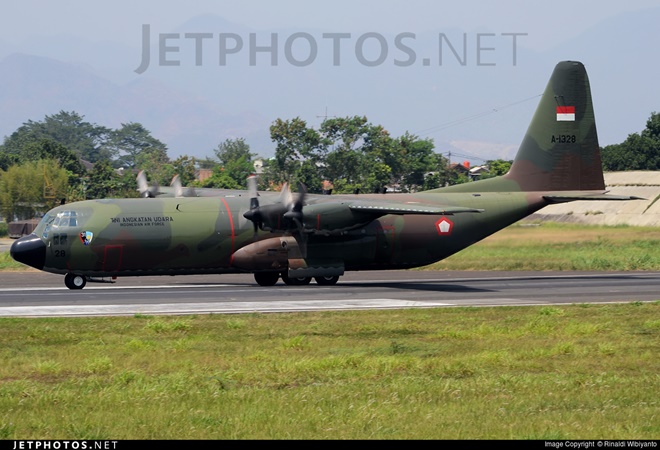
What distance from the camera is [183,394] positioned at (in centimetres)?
1455

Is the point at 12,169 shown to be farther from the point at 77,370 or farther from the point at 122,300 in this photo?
the point at 77,370

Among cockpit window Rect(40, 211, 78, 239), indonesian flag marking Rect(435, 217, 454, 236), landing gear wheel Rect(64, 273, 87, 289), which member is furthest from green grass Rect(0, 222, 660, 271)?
cockpit window Rect(40, 211, 78, 239)

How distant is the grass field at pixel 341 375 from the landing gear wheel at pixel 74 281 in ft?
30.7

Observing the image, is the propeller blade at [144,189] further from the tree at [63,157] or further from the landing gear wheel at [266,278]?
the tree at [63,157]

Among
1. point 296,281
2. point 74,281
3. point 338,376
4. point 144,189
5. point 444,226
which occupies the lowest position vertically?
point 338,376

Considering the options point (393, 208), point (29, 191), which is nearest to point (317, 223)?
point (393, 208)

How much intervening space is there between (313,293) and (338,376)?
51.5 feet

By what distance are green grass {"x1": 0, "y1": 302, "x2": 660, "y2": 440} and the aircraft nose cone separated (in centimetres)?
870

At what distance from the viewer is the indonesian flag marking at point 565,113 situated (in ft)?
128

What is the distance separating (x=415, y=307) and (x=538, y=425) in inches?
608

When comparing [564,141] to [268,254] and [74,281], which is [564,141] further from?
[74,281]

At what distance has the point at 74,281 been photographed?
33.5m

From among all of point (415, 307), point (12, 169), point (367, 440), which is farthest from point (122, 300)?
point (12, 169)

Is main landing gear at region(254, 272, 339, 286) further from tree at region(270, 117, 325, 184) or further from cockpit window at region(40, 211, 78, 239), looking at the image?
tree at region(270, 117, 325, 184)
